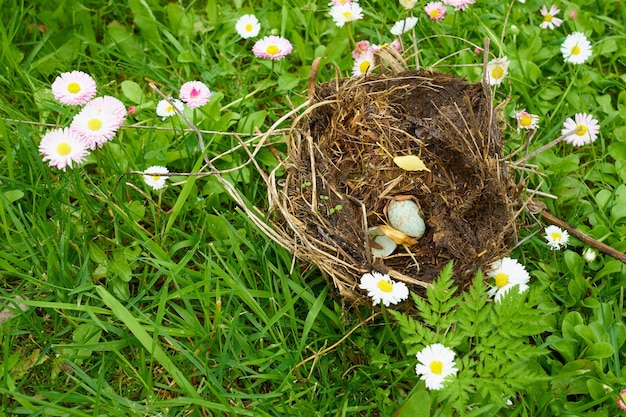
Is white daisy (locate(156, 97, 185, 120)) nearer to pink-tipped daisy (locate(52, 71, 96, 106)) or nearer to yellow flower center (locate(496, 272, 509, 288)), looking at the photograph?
pink-tipped daisy (locate(52, 71, 96, 106))

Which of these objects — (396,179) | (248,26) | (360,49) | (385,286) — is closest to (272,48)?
(248,26)

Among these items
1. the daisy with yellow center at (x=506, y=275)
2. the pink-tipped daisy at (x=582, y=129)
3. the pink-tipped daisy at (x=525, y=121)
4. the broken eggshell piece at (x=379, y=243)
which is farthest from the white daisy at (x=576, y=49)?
the broken eggshell piece at (x=379, y=243)

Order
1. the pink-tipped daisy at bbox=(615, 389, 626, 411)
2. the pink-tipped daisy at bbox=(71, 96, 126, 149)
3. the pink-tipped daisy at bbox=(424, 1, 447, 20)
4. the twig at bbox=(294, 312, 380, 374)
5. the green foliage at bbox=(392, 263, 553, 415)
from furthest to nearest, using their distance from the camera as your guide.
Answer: the pink-tipped daisy at bbox=(424, 1, 447, 20)
the pink-tipped daisy at bbox=(71, 96, 126, 149)
the twig at bbox=(294, 312, 380, 374)
the pink-tipped daisy at bbox=(615, 389, 626, 411)
the green foliage at bbox=(392, 263, 553, 415)

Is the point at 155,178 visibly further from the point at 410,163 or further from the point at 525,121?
the point at 525,121

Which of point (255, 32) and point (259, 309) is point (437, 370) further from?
point (255, 32)

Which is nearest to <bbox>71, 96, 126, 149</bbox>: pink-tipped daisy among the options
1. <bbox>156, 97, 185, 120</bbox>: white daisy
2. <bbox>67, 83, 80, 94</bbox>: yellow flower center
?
<bbox>67, 83, 80, 94</bbox>: yellow flower center

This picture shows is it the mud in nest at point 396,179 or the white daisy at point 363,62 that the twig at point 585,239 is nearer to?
the mud in nest at point 396,179
